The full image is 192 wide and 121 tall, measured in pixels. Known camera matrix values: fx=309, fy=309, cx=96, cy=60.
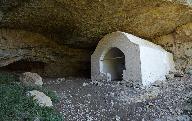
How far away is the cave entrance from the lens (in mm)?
14828

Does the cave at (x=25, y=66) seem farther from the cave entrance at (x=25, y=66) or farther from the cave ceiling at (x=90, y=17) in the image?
the cave ceiling at (x=90, y=17)

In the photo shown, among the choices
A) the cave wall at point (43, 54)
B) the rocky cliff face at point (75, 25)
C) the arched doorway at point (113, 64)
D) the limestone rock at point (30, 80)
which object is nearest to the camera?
the rocky cliff face at point (75, 25)

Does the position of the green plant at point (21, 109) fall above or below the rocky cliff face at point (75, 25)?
below

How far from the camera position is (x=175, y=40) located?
14.6 metres

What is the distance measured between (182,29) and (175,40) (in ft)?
2.41

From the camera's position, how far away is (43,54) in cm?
1422

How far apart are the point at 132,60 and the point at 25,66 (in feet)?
18.4

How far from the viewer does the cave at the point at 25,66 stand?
583 inches

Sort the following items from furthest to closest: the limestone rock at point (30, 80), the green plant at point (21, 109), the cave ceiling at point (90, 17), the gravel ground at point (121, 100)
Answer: the limestone rock at point (30, 80) < the cave ceiling at point (90, 17) < the gravel ground at point (121, 100) < the green plant at point (21, 109)

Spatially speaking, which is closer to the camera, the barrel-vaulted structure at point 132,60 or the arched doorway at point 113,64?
the barrel-vaulted structure at point 132,60

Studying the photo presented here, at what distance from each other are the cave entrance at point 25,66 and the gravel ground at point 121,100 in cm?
277

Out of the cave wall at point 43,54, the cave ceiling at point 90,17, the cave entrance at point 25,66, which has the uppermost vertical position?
the cave ceiling at point 90,17

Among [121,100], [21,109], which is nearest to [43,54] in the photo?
[121,100]

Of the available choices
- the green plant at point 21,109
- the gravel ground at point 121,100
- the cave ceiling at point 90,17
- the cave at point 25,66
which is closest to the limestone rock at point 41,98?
the green plant at point 21,109
